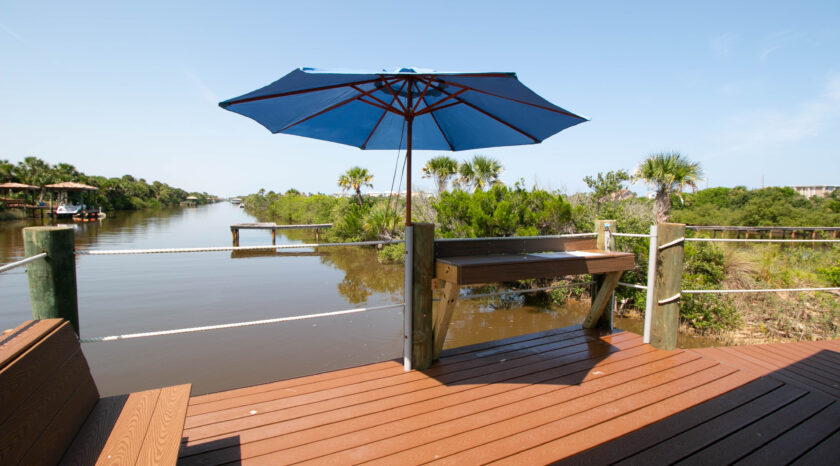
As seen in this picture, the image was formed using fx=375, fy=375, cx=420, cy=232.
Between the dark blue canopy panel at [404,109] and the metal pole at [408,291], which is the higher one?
the dark blue canopy panel at [404,109]

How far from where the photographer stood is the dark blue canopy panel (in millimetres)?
1872

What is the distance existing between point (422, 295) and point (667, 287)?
1.92 meters

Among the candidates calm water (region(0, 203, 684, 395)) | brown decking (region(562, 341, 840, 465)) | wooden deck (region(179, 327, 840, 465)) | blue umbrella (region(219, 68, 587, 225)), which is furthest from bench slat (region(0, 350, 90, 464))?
calm water (region(0, 203, 684, 395))

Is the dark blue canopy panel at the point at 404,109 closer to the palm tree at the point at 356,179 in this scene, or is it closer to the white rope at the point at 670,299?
the white rope at the point at 670,299

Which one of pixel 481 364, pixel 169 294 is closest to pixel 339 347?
pixel 481 364

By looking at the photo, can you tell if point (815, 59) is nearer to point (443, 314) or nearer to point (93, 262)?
point (443, 314)

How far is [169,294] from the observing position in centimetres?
866

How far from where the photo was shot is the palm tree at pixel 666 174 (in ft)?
47.5

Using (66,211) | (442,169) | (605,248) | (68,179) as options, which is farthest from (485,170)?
(68,179)

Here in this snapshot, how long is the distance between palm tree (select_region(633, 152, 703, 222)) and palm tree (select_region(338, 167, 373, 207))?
48.0ft

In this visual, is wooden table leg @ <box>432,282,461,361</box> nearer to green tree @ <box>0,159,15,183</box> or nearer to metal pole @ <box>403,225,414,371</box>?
metal pole @ <box>403,225,414,371</box>

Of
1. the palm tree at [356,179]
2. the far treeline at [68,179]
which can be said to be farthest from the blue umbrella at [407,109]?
the far treeline at [68,179]

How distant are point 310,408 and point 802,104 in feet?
51.7

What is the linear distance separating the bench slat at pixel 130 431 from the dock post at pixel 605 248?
301cm
